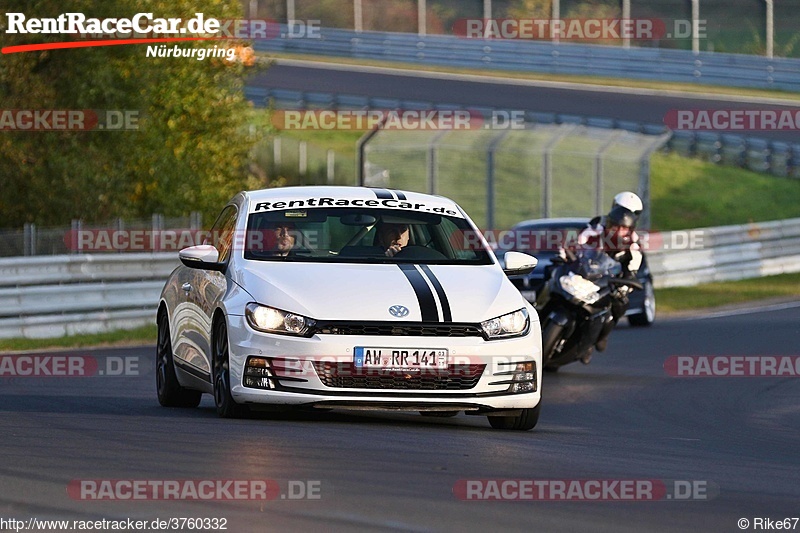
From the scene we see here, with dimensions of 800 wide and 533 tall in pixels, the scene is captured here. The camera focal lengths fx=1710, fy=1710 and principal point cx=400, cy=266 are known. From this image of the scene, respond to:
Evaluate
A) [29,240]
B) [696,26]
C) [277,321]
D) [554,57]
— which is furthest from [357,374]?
[696,26]

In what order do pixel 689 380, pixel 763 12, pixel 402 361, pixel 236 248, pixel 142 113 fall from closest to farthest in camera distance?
pixel 402 361 < pixel 236 248 < pixel 689 380 < pixel 142 113 < pixel 763 12

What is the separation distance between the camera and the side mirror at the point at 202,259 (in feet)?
35.0

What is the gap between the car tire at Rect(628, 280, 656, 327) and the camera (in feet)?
73.6

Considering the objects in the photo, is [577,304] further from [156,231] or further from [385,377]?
[156,231]

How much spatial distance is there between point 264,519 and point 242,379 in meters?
3.12

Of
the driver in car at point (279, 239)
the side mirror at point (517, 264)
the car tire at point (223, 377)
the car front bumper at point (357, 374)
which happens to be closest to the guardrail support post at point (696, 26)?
the side mirror at point (517, 264)

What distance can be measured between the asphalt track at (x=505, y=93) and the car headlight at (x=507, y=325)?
28.8 metres

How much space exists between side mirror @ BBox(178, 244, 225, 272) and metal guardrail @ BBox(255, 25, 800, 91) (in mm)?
33497

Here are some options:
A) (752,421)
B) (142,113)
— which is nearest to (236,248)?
(752,421)

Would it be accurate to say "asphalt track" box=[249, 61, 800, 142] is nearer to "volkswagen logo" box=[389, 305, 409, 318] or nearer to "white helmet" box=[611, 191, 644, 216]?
"white helmet" box=[611, 191, 644, 216]

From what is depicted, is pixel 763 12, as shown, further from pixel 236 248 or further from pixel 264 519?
pixel 264 519

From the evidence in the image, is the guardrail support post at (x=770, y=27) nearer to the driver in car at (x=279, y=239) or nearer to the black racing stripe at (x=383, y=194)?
the black racing stripe at (x=383, y=194)

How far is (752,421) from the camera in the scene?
12344 mm

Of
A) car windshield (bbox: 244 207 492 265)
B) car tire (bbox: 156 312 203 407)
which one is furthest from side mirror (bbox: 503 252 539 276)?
car tire (bbox: 156 312 203 407)
